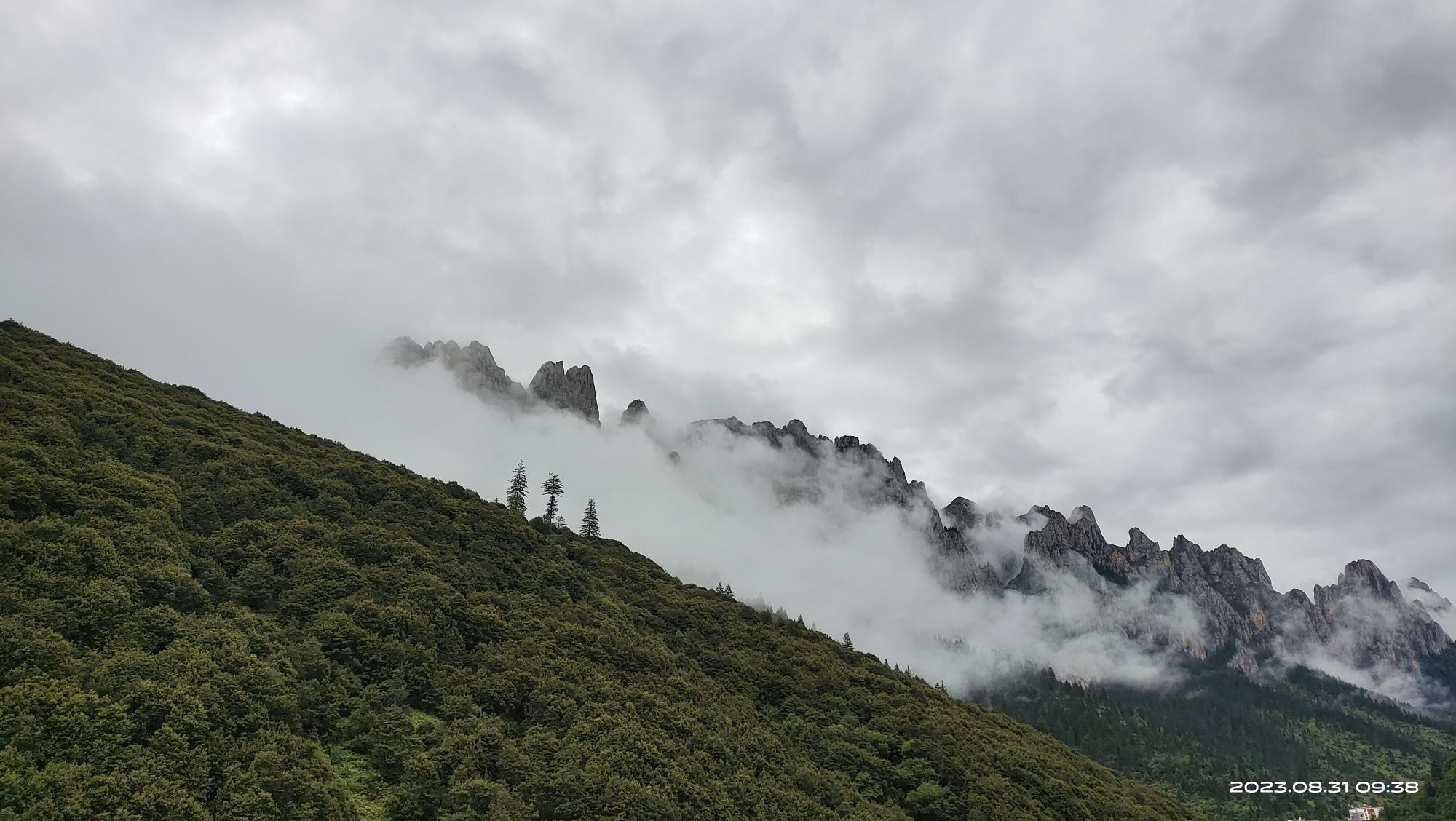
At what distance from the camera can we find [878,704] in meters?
58.2

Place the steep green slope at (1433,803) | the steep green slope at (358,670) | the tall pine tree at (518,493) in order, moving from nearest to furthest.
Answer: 1. the steep green slope at (358,670)
2. the steep green slope at (1433,803)
3. the tall pine tree at (518,493)

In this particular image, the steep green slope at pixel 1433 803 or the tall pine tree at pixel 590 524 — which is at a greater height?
the tall pine tree at pixel 590 524

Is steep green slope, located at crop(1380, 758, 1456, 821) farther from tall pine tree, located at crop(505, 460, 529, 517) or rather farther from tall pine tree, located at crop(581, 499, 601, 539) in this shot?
tall pine tree, located at crop(505, 460, 529, 517)

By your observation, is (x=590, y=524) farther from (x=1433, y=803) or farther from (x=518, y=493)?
(x=1433, y=803)

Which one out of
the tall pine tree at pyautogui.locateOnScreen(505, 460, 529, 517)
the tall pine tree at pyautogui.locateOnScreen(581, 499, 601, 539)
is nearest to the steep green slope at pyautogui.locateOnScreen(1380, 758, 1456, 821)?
the tall pine tree at pyautogui.locateOnScreen(581, 499, 601, 539)

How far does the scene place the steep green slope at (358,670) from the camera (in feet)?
78.9

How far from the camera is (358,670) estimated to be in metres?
35.1

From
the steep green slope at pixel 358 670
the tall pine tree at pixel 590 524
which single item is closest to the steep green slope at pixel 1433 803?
the steep green slope at pixel 358 670

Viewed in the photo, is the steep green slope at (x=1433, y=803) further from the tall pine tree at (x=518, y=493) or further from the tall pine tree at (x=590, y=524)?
the tall pine tree at (x=518, y=493)

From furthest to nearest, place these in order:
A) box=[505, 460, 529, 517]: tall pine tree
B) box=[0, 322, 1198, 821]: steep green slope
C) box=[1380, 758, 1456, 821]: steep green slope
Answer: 1. box=[505, 460, 529, 517]: tall pine tree
2. box=[1380, 758, 1456, 821]: steep green slope
3. box=[0, 322, 1198, 821]: steep green slope

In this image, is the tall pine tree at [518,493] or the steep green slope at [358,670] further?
the tall pine tree at [518,493]

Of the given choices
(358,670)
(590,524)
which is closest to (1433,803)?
(590,524)

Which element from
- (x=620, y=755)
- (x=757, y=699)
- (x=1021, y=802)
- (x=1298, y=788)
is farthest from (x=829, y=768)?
(x=1298, y=788)

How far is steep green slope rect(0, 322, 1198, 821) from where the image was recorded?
78.9 ft
